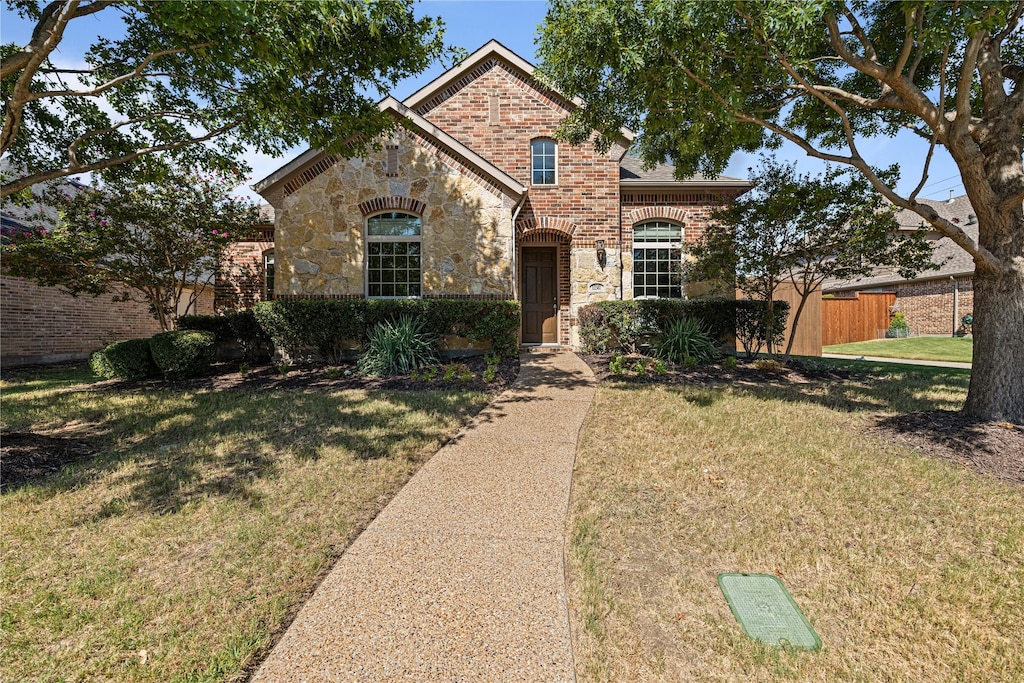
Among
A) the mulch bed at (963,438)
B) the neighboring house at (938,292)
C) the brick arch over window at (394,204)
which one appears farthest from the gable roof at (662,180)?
the neighboring house at (938,292)

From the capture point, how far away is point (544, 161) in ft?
39.0

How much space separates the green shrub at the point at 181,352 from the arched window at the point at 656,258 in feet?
34.2

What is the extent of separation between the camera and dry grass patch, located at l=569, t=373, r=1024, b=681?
1995 mm

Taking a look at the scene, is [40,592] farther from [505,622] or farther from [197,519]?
[505,622]

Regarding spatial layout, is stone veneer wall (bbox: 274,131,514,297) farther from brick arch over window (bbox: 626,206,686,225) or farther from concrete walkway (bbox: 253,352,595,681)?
concrete walkway (bbox: 253,352,595,681)

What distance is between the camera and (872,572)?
2561mm

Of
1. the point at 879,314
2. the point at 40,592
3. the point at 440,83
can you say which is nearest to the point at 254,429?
the point at 40,592

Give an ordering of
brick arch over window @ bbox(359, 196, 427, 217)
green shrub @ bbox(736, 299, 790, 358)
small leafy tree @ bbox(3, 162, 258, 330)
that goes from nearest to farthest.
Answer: small leafy tree @ bbox(3, 162, 258, 330) → brick arch over window @ bbox(359, 196, 427, 217) → green shrub @ bbox(736, 299, 790, 358)

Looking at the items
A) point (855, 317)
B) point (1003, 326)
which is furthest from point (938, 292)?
point (1003, 326)

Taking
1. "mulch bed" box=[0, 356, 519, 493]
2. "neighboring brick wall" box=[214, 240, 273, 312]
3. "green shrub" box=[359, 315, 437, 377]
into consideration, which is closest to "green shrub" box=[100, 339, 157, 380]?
"mulch bed" box=[0, 356, 519, 493]

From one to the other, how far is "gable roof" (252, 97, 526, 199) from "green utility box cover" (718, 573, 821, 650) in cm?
864

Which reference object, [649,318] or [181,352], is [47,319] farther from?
[649,318]

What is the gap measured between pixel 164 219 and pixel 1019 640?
12651mm

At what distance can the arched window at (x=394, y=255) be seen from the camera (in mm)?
9938
